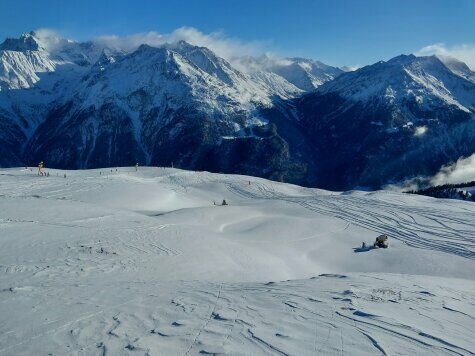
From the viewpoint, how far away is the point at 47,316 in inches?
515

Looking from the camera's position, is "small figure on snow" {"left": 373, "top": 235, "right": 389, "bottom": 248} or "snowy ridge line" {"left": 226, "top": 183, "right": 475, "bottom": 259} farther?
"snowy ridge line" {"left": 226, "top": 183, "right": 475, "bottom": 259}

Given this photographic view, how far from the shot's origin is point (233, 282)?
19.7 m

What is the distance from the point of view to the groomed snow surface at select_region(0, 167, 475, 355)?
11.6 m

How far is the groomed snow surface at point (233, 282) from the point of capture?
11.6 m

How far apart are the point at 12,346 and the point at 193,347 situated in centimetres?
467

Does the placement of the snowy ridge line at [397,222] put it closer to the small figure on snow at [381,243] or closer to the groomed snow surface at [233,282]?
the groomed snow surface at [233,282]

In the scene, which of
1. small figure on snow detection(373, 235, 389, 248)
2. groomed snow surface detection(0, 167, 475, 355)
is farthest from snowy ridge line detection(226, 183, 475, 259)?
small figure on snow detection(373, 235, 389, 248)

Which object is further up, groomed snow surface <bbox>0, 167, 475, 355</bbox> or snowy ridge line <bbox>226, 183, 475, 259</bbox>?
snowy ridge line <bbox>226, 183, 475, 259</bbox>

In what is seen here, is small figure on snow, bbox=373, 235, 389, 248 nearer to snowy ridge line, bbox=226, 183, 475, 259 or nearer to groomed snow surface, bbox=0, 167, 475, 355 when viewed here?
groomed snow surface, bbox=0, 167, 475, 355

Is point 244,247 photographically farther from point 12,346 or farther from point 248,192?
point 248,192

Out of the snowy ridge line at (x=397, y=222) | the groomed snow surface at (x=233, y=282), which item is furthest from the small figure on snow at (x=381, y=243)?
the snowy ridge line at (x=397, y=222)

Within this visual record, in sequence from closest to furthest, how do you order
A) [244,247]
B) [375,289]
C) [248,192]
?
[375,289] → [244,247] → [248,192]

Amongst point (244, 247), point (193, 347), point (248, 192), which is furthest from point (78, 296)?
point (248, 192)

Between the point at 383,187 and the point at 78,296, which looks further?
the point at 383,187
